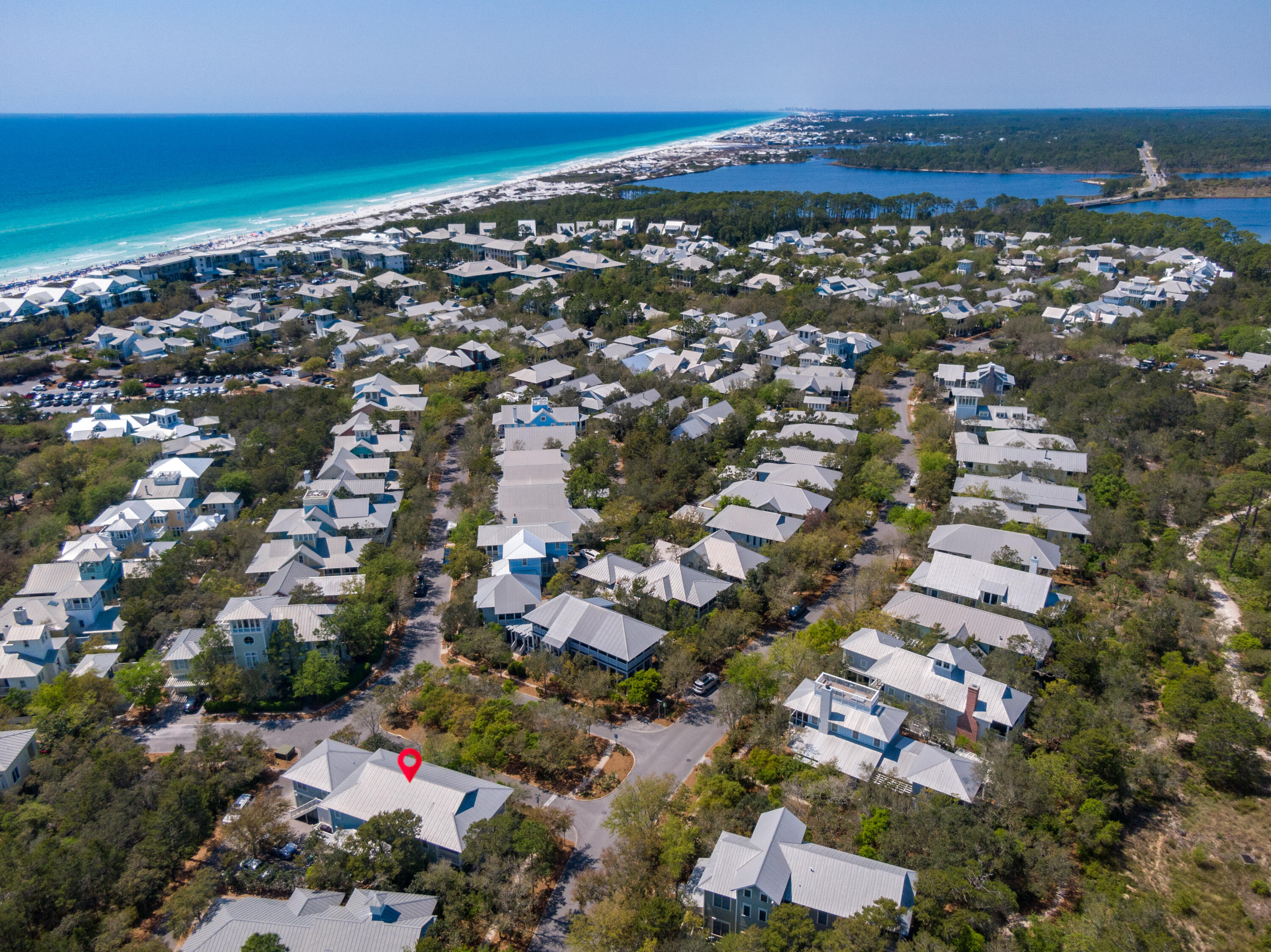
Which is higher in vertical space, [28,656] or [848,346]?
[848,346]

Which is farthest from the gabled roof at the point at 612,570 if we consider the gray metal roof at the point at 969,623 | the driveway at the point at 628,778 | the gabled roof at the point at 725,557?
the gray metal roof at the point at 969,623

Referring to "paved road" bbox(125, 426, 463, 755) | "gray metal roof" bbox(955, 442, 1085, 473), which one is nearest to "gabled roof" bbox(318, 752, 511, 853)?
"paved road" bbox(125, 426, 463, 755)

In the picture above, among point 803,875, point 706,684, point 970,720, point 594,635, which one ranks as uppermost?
point 803,875

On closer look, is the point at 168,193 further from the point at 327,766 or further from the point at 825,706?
the point at 825,706

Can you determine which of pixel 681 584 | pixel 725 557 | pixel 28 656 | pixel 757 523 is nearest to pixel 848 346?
pixel 757 523

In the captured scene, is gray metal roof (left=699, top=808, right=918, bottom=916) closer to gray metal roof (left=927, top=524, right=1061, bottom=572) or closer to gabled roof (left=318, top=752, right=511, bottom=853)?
gabled roof (left=318, top=752, right=511, bottom=853)

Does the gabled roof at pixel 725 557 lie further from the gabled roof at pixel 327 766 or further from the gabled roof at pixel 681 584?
the gabled roof at pixel 327 766

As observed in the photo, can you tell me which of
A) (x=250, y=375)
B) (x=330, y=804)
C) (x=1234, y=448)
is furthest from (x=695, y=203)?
(x=330, y=804)
